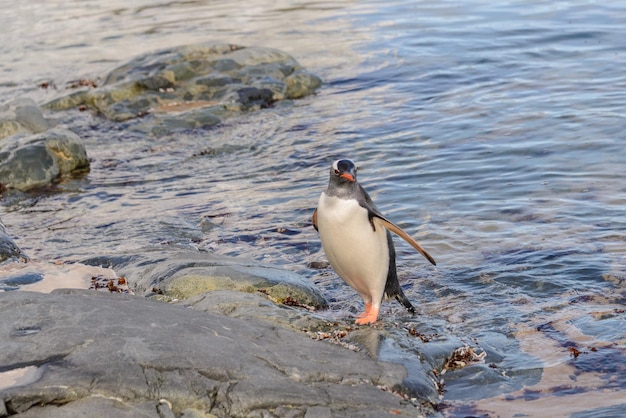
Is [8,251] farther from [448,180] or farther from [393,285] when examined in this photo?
[448,180]

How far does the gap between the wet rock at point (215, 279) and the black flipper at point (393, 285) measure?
1.94 feet

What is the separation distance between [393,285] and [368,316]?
0.51 m

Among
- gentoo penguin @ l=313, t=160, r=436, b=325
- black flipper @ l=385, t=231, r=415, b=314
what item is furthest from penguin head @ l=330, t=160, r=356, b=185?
black flipper @ l=385, t=231, r=415, b=314

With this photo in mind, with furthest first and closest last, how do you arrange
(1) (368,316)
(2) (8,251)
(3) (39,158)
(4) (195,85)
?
1. (4) (195,85)
2. (3) (39,158)
3. (2) (8,251)
4. (1) (368,316)

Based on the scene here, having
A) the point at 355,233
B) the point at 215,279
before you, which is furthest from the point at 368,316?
the point at 215,279

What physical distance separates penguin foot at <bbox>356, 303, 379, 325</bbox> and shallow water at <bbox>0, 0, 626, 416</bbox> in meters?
0.32

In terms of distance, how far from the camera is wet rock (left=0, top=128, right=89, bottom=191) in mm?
11883

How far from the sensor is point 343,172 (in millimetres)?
6336

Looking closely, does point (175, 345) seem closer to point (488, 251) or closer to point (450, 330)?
point (450, 330)

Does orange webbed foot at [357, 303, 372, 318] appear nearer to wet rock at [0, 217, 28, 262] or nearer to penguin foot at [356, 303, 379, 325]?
penguin foot at [356, 303, 379, 325]

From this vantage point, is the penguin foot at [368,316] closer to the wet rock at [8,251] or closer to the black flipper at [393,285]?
the black flipper at [393,285]

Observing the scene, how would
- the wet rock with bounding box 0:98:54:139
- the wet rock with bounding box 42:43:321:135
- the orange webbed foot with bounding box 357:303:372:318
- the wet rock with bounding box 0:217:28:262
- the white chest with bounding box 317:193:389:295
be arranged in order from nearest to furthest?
the white chest with bounding box 317:193:389:295 < the orange webbed foot with bounding box 357:303:372:318 < the wet rock with bounding box 0:217:28:262 < the wet rock with bounding box 0:98:54:139 < the wet rock with bounding box 42:43:321:135

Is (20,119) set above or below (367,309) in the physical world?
below

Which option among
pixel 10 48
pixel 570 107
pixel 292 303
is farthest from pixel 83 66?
pixel 292 303
